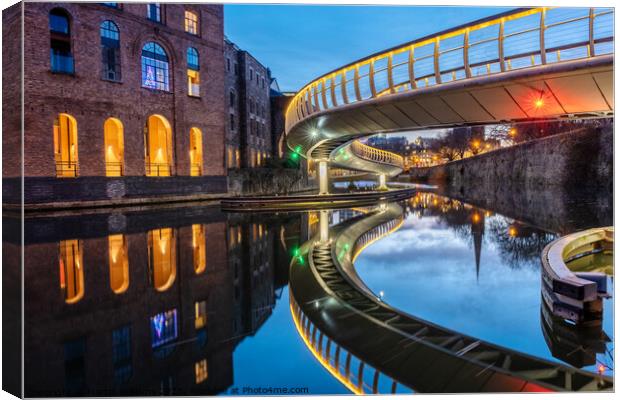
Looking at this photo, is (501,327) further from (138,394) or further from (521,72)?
(521,72)

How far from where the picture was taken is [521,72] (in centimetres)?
764

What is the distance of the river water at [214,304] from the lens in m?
3.87

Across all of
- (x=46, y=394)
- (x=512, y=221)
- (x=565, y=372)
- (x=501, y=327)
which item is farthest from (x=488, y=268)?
(x=512, y=221)

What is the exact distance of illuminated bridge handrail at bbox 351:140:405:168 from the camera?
2712cm

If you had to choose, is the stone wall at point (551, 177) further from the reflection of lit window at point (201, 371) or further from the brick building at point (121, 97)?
the brick building at point (121, 97)

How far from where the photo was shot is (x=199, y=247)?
33.2 ft

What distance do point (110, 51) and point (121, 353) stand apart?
23236mm

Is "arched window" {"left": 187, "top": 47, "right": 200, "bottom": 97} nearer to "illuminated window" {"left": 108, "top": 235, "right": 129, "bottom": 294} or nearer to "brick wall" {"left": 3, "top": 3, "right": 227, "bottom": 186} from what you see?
"brick wall" {"left": 3, "top": 3, "right": 227, "bottom": 186}

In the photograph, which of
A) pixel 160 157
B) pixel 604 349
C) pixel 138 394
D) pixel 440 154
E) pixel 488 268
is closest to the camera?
pixel 138 394

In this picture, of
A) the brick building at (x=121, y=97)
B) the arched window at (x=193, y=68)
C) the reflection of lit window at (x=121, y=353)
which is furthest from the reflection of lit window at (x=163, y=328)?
the arched window at (x=193, y=68)

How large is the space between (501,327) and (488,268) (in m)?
3.51

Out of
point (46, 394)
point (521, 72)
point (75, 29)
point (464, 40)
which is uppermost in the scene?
point (75, 29)

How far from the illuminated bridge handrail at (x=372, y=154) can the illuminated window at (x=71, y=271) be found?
60.7 feet

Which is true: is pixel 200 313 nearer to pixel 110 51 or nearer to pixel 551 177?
pixel 110 51
